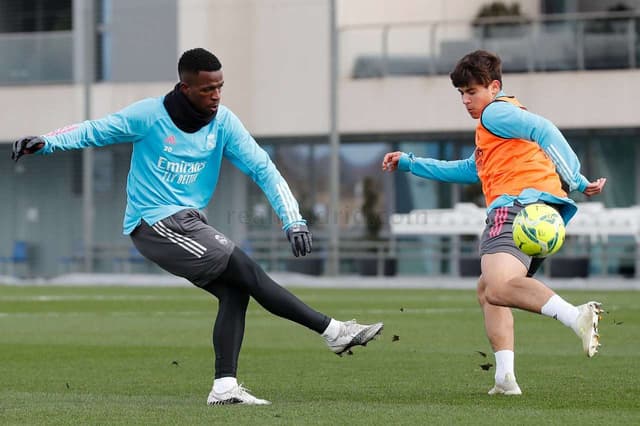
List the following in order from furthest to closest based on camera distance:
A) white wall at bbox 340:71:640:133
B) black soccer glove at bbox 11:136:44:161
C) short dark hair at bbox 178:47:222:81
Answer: white wall at bbox 340:71:640:133, short dark hair at bbox 178:47:222:81, black soccer glove at bbox 11:136:44:161

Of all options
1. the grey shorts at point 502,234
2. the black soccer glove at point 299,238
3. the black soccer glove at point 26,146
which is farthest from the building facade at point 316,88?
the black soccer glove at point 26,146

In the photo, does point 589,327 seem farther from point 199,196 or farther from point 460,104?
point 460,104

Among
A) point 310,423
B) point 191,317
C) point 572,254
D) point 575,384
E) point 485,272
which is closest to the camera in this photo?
point 310,423

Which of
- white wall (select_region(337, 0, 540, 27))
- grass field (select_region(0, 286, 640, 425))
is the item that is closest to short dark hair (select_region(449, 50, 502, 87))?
grass field (select_region(0, 286, 640, 425))

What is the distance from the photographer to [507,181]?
8.25 metres

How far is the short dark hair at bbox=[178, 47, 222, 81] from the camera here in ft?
26.0

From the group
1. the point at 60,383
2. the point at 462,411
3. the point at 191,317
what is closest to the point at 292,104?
the point at 191,317

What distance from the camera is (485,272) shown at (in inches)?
316

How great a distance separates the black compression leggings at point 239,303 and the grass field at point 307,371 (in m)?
0.36

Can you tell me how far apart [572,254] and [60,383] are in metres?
22.1

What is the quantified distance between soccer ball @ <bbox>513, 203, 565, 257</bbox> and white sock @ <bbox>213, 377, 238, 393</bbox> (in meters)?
1.80

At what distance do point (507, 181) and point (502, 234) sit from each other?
0.34 meters

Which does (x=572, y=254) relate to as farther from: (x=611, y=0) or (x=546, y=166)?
(x=546, y=166)

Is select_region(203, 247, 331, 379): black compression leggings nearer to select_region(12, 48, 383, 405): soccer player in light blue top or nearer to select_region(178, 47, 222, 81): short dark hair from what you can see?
select_region(12, 48, 383, 405): soccer player in light blue top
